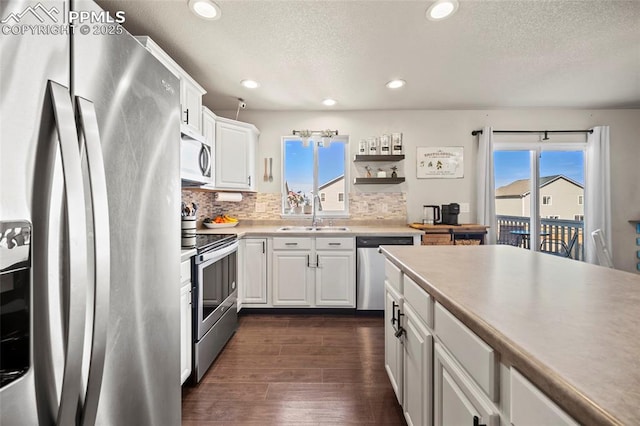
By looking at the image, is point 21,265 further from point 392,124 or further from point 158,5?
point 392,124

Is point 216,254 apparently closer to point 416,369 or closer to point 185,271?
point 185,271

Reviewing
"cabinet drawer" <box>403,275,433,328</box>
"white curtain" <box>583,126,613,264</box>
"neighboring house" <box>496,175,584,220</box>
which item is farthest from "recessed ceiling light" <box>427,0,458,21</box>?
"white curtain" <box>583,126,613,264</box>

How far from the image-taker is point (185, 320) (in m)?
1.75

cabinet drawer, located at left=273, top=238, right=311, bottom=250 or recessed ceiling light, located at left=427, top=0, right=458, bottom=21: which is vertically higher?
recessed ceiling light, located at left=427, top=0, right=458, bottom=21

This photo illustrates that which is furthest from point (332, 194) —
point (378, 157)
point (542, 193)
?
point (542, 193)

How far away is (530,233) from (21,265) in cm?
478

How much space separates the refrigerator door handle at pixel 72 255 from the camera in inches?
23.0

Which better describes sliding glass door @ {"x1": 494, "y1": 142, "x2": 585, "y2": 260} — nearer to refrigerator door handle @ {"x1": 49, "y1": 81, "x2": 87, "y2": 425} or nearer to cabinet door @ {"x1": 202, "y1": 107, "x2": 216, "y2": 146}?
cabinet door @ {"x1": 202, "y1": 107, "x2": 216, "y2": 146}

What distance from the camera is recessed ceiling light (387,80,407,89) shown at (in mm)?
2833

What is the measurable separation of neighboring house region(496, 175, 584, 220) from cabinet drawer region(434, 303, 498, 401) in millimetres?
3485

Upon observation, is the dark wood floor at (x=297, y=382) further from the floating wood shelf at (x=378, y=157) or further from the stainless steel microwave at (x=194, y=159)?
the floating wood shelf at (x=378, y=157)

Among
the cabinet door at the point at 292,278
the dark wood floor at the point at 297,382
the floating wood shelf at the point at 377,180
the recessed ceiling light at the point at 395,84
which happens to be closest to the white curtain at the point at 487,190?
the floating wood shelf at the point at 377,180

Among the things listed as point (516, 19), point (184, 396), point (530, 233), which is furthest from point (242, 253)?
point (530, 233)

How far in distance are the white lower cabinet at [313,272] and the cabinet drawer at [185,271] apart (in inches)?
52.2
